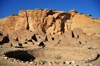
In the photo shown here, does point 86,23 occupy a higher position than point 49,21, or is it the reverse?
point 49,21

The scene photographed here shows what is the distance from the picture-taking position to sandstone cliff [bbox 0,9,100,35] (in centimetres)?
1894

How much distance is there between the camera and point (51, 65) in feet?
14.7

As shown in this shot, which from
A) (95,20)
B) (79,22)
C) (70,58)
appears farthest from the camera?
(79,22)

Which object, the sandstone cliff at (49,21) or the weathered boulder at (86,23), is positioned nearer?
the weathered boulder at (86,23)

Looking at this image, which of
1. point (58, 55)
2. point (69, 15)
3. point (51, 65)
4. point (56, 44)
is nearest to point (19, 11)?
point (69, 15)

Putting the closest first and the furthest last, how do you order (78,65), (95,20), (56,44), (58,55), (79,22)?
1. (78,65)
2. (58,55)
3. (56,44)
4. (95,20)
5. (79,22)

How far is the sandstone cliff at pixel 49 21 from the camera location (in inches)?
746

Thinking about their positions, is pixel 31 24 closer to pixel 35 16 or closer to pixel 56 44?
pixel 35 16

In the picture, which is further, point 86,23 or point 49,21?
point 86,23

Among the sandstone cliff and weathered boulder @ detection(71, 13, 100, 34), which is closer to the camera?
weathered boulder @ detection(71, 13, 100, 34)

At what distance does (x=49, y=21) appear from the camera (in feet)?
64.2

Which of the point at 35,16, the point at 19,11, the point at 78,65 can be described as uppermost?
the point at 19,11

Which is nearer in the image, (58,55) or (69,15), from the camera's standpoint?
(58,55)

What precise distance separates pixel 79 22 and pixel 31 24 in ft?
34.0
